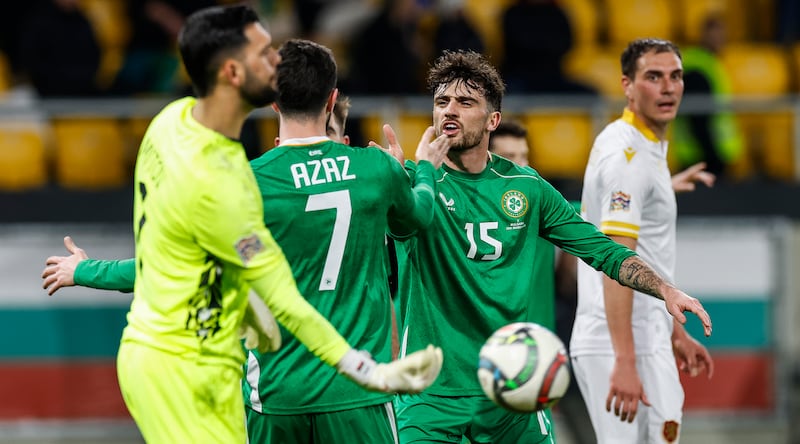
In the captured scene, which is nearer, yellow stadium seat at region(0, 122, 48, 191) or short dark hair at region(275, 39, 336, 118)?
short dark hair at region(275, 39, 336, 118)

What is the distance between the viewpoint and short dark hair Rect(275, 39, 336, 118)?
488 centimetres

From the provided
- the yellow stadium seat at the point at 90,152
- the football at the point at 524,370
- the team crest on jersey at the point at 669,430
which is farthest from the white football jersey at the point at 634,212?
the yellow stadium seat at the point at 90,152

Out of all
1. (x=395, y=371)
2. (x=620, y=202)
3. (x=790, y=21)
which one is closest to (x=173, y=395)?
(x=395, y=371)

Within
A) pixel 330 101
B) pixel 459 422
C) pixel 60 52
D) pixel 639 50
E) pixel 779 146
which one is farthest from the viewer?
pixel 779 146

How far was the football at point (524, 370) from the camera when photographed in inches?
189

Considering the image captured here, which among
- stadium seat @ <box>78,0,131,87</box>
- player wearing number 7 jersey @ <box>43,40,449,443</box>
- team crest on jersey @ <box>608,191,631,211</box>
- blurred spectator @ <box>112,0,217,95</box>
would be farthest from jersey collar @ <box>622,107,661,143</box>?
stadium seat @ <box>78,0,131,87</box>

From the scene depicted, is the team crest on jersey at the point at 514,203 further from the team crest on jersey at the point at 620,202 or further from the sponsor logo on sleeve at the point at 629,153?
the sponsor logo on sleeve at the point at 629,153

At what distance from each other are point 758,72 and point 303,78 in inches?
346

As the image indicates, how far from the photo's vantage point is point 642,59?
6492 mm

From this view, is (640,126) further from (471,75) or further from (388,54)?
(388,54)

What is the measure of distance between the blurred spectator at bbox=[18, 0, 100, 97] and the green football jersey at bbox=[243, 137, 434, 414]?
6771mm

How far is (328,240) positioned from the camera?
489 centimetres

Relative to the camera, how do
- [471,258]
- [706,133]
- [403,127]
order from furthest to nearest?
1. [706,133]
2. [403,127]
3. [471,258]

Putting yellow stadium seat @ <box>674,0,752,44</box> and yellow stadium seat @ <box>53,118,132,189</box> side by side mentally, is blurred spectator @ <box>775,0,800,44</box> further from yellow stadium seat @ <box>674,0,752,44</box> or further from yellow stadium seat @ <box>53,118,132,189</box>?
yellow stadium seat @ <box>53,118,132,189</box>
